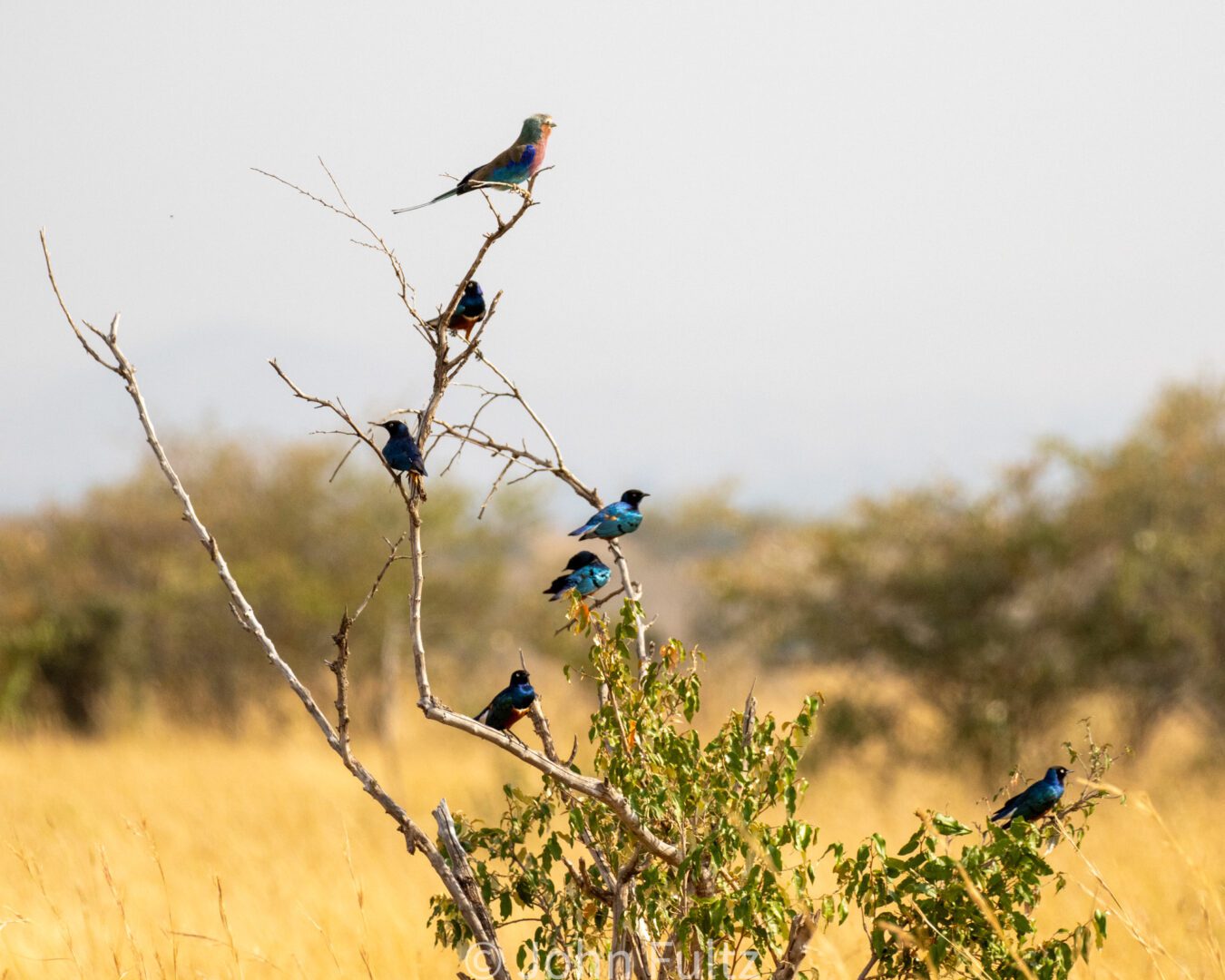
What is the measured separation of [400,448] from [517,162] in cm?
124

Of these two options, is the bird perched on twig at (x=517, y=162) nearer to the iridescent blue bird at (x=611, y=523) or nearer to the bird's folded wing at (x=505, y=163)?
the bird's folded wing at (x=505, y=163)

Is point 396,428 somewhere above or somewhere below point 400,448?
above

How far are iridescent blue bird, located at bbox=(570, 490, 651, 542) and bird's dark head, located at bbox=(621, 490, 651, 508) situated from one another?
9.1 inches

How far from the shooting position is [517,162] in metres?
4.21

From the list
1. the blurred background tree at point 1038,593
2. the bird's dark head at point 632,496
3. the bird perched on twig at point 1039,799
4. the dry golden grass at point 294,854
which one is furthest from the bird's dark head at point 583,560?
the blurred background tree at point 1038,593

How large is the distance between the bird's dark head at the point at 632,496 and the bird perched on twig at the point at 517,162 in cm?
116

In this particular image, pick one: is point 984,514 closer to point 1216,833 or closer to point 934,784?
point 934,784

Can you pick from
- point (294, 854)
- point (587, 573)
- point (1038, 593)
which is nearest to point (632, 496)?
point (587, 573)

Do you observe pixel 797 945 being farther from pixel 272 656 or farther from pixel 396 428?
pixel 396 428

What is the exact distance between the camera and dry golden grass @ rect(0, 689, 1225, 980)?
4613 mm

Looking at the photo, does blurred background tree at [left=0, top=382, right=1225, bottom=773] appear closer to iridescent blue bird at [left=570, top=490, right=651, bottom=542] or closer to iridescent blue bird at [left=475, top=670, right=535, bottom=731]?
iridescent blue bird at [left=570, top=490, right=651, bottom=542]

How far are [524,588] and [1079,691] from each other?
48.7ft

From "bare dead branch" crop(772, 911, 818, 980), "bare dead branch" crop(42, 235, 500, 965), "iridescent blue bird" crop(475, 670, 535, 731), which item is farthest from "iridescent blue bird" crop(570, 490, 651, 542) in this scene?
"bare dead branch" crop(772, 911, 818, 980)

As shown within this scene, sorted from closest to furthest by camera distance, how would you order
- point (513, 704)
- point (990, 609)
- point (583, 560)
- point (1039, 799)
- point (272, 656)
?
point (272, 656) → point (1039, 799) → point (513, 704) → point (583, 560) → point (990, 609)
